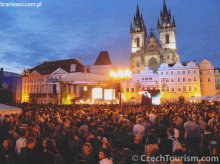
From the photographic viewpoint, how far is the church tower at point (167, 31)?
74.9 meters

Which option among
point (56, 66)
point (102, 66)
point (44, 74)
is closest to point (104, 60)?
point (102, 66)

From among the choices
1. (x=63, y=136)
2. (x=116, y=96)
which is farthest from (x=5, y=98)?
(x=63, y=136)

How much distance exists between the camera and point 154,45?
2862 inches

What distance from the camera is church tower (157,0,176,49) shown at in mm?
74912

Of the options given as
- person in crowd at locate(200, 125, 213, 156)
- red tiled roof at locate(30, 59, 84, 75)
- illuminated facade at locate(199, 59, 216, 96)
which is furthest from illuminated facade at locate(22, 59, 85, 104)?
person in crowd at locate(200, 125, 213, 156)

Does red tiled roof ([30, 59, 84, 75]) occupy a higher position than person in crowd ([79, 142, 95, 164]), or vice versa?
red tiled roof ([30, 59, 84, 75])

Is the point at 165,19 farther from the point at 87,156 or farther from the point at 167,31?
the point at 87,156

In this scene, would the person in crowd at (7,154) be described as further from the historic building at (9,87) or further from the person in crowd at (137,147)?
the historic building at (9,87)

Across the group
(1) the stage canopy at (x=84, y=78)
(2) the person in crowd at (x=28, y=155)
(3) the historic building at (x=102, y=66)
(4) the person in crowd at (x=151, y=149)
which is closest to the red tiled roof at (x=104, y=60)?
(3) the historic building at (x=102, y=66)

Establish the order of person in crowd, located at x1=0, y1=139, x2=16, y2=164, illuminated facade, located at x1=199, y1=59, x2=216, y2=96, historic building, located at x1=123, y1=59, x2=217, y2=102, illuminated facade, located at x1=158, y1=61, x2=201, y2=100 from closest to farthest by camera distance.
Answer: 1. person in crowd, located at x1=0, y1=139, x2=16, y2=164
2. illuminated facade, located at x1=158, y1=61, x2=201, y2=100
3. historic building, located at x1=123, y1=59, x2=217, y2=102
4. illuminated facade, located at x1=199, y1=59, x2=216, y2=96

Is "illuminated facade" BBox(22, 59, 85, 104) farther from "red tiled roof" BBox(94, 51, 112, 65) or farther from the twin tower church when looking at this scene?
the twin tower church

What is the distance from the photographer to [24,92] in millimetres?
64750

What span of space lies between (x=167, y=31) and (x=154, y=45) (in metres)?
9.76

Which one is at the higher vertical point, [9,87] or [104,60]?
[104,60]
